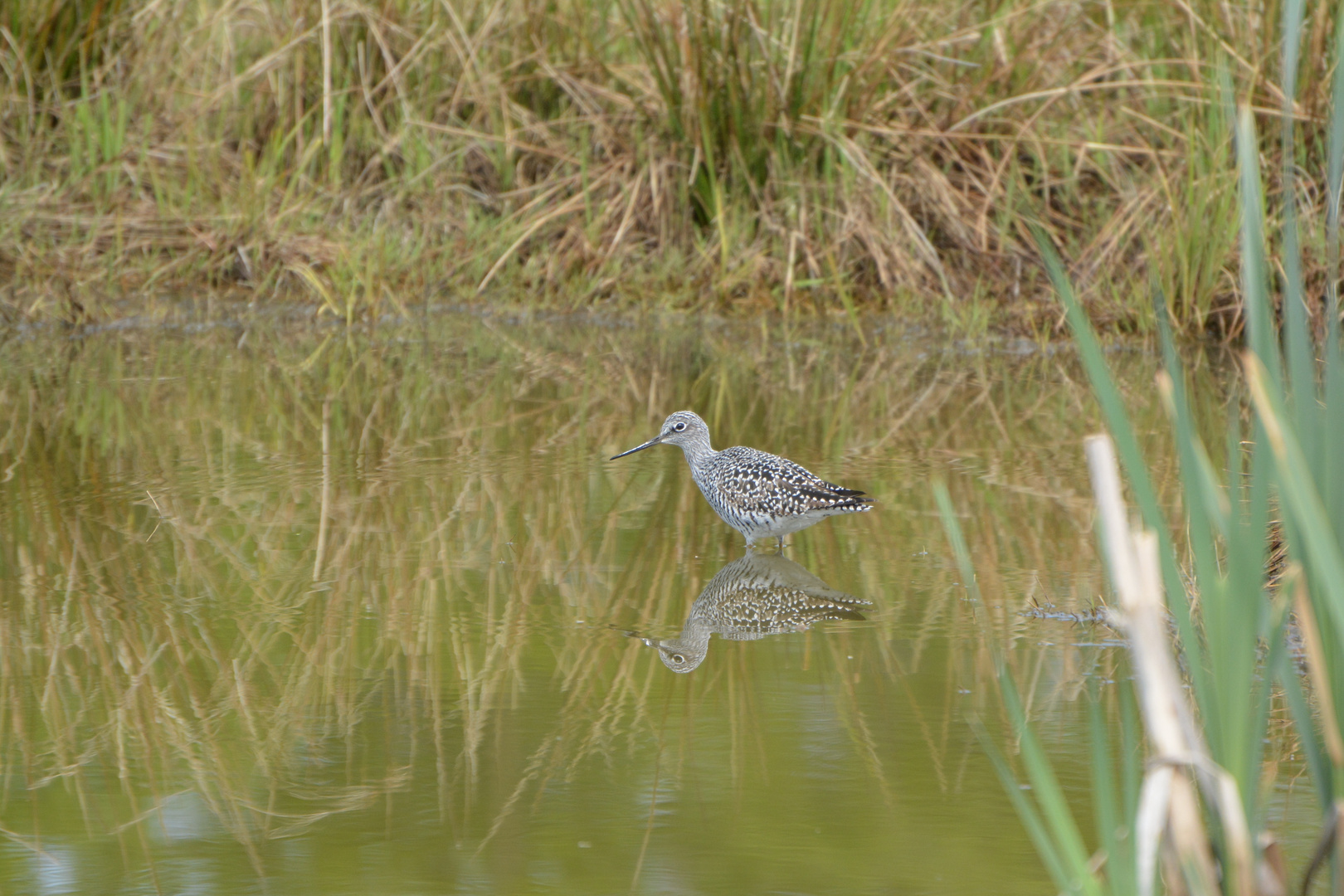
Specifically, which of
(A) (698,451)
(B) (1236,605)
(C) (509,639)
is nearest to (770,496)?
(A) (698,451)

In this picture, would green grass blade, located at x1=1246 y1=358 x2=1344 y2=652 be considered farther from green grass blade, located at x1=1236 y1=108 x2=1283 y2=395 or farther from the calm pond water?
the calm pond water

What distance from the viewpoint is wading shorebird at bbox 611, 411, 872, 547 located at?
511 cm

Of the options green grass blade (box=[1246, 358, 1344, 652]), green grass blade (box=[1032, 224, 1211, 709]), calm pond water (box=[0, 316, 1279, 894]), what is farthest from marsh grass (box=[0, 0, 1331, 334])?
green grass blade (box=[1246, 358, 1344, 652])

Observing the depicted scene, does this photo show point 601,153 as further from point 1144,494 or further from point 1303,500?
point 1303,500

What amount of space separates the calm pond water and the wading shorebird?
14 cm

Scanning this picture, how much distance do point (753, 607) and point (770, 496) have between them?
62 cm

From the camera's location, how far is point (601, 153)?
33.0 ft

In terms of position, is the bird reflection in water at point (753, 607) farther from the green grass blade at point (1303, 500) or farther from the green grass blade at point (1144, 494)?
the green grass blade at point (1303, 500)

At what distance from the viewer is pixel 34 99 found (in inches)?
388

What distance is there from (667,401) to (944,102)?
317cm

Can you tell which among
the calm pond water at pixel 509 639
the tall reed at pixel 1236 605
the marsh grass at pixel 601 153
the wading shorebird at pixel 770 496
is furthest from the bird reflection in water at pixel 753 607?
the marsh grass at pixel 601 153

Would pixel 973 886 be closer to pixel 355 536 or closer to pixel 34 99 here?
pixel 355 536

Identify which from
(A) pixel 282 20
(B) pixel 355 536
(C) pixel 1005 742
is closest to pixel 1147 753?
(C) pixel 1005 742

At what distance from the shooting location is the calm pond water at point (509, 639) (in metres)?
3.06
